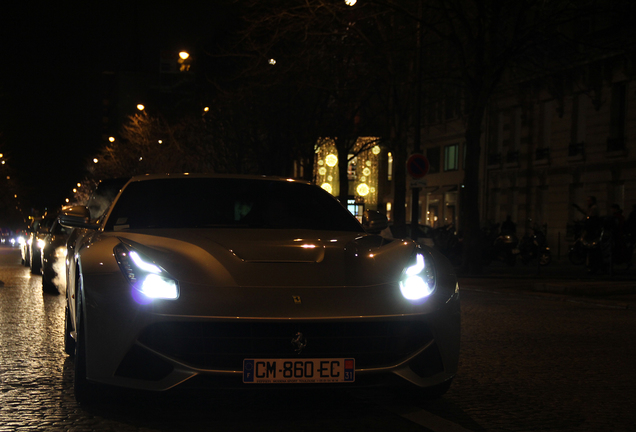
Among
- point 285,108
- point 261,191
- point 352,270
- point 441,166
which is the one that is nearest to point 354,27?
point 285,108

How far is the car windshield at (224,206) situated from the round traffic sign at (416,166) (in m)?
15.3

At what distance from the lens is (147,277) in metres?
4.96

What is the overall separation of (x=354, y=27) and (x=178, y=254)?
67.6 ft

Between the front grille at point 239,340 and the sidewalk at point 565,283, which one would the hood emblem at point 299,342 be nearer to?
the front grille at point 239,340

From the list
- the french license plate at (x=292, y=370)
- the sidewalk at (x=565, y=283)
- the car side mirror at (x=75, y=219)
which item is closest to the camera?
the french license plate at (x=292, y=370)

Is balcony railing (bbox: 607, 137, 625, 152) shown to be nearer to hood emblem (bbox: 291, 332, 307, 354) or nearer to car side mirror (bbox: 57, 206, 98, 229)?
car side mirror (bbox: 57, 206, 98, 229)

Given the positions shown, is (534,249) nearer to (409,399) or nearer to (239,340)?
(409,399)

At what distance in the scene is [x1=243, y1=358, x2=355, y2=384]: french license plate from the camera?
4746 millimetres

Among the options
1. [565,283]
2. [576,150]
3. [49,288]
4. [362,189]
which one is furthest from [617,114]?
[362,189]

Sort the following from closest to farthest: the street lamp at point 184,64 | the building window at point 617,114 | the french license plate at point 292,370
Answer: the french license plate at point 292,370, the building window at point 617,114, the street lamp at point 184,64

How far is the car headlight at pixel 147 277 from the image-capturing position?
4867mm

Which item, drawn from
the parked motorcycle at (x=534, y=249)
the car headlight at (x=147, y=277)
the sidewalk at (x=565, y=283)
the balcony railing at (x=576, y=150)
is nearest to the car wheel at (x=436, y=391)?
the car headlight at (x=147, y=277)

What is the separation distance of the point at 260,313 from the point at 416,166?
695 inches

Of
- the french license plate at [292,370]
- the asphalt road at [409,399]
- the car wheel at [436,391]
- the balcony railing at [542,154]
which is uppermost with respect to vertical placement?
the balcony railing at [542,154]
